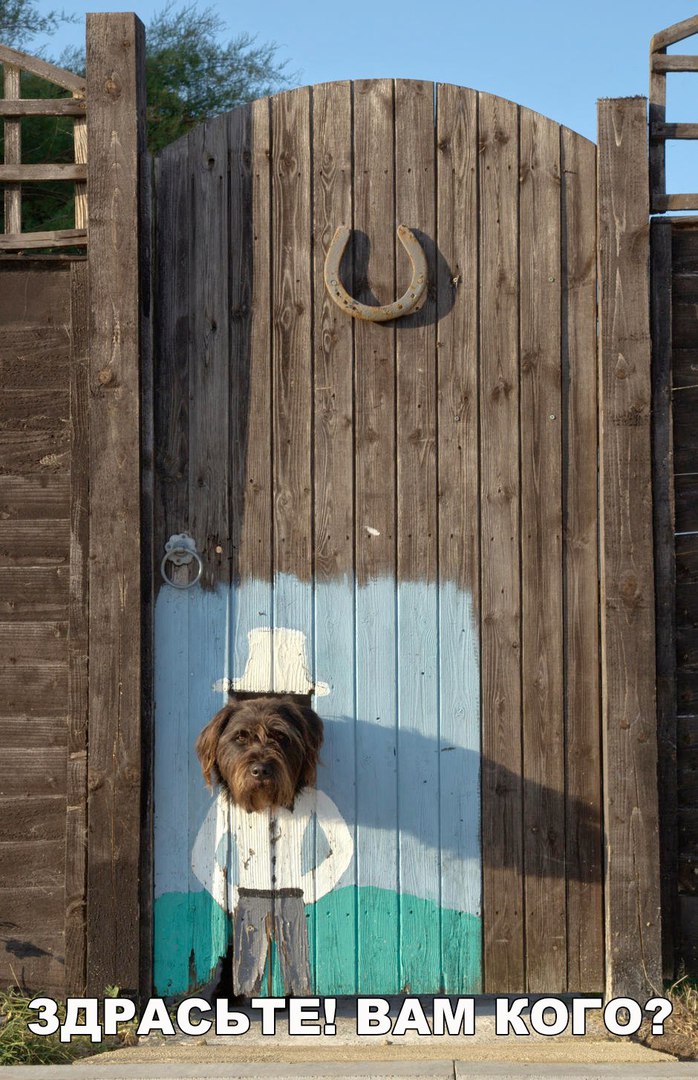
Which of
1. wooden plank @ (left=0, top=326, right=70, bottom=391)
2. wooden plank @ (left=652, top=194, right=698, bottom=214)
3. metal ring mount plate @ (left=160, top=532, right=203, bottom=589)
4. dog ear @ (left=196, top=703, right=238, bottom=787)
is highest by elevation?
wooden plank @ (left=652, top=194, right=698, bottom=214)

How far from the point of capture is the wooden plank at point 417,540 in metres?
3.98

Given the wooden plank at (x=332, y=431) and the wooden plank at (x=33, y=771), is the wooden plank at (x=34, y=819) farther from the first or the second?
the wooden plank at (x=332, y=431)

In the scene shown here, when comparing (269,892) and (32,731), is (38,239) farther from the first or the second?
(269,892)

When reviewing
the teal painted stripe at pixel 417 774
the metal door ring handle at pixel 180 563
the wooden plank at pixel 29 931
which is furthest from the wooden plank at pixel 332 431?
the wooden plank at pixel 29 931

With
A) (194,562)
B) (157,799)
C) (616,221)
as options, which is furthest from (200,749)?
(616,221)

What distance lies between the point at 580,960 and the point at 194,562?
2062 millimetres

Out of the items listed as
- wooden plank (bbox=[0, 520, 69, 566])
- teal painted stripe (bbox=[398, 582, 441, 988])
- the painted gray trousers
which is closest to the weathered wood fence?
wooden plank (bbox=[0, 520, 69, 566])

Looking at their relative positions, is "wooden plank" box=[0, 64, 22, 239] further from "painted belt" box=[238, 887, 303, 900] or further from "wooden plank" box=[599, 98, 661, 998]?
"painted belt" box=[238, 887, 303, 900]

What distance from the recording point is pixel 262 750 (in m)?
3.67

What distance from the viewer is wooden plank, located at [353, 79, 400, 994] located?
13.1 ft

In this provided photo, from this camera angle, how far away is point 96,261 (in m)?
3.93

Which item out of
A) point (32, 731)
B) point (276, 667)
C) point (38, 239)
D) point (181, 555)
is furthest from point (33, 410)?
point (276, 667)

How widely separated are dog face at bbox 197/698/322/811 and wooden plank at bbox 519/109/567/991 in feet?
2.74

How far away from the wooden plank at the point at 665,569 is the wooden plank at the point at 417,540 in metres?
0.83
